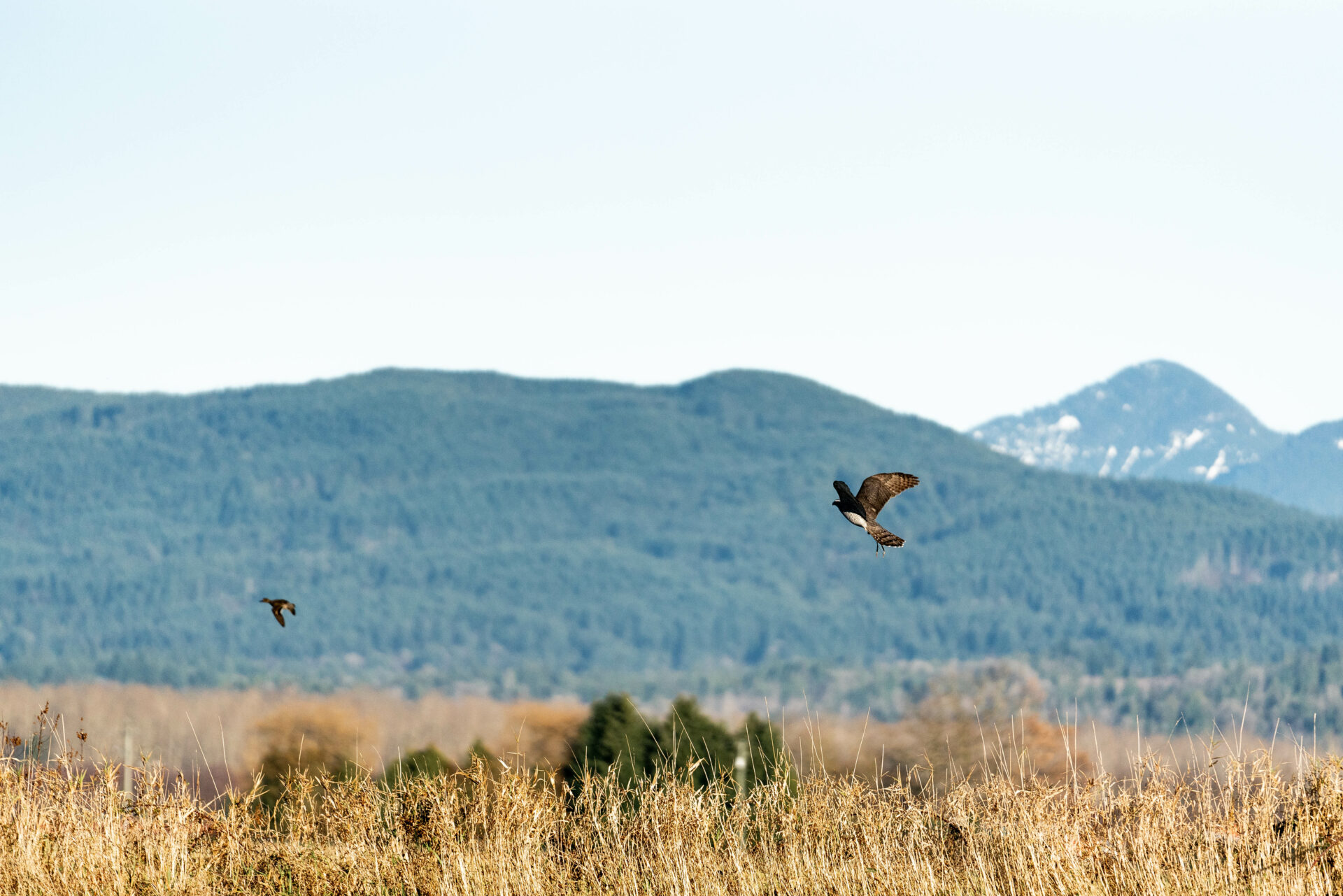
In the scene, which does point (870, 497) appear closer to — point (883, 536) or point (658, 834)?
point (883, 536)

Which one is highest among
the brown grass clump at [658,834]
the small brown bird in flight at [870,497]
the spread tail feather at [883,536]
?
the small brown bird in flight at [870,497]

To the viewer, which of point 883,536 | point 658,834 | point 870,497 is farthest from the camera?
point 658,834

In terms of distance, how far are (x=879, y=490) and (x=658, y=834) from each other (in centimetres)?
628

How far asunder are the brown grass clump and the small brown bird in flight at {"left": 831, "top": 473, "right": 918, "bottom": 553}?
5.14m

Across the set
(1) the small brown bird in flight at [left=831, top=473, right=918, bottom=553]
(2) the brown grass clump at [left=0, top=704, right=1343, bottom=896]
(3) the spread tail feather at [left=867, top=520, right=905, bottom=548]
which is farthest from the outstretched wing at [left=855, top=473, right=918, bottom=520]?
(2) the brown grass clump at [left=0, top=704, right=1343, bottom=896]

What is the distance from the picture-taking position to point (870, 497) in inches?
399

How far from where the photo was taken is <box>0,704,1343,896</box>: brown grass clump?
1431 cm

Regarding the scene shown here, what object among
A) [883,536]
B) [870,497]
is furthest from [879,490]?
[883,536]

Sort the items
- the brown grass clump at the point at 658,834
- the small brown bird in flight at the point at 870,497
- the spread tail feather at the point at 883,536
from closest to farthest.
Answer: the spread tail feather at the point at 883,536
the small brown bird in flight at the point at 870,497
the brown grass clump at the point at 658,834

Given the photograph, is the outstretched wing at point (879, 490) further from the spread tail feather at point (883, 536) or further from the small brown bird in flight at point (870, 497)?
the spread tail feather at point (883, 536)

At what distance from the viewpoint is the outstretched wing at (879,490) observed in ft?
32.9

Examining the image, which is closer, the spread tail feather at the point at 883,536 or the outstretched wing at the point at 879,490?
the spread tail feather at the point at 883,536

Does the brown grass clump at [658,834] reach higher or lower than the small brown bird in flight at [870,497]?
lower

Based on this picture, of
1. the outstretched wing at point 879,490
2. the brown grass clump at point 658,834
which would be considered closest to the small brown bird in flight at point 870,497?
the outstretched wing at point 879,490
